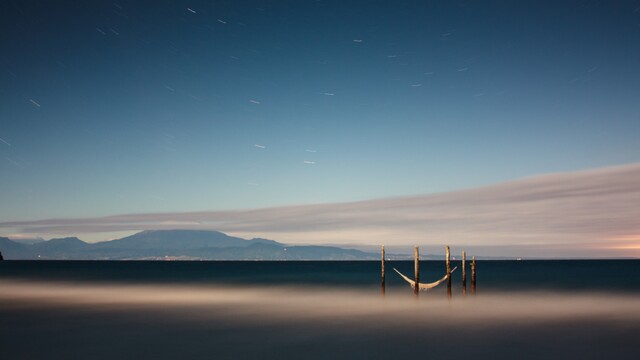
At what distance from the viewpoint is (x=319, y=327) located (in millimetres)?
27578

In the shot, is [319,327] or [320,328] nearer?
[320,328]

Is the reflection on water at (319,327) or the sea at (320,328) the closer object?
the sea at (320,328)

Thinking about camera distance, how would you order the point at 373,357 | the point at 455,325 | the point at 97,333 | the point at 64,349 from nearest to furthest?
the point at 373,357 → the point at 64,349 → the point at 97,333 → the point at 455,325

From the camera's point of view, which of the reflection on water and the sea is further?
the reflection on water

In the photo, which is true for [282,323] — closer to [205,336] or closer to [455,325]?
[205,336]

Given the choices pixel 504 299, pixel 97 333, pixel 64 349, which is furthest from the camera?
pixel 504 299

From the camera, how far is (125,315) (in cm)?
3209

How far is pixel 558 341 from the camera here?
2284 centimetres

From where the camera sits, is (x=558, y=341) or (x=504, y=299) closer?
(x=558, y=341)

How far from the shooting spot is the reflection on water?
2100cm

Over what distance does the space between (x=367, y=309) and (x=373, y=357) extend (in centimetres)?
1612

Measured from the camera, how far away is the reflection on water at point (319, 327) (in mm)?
21000

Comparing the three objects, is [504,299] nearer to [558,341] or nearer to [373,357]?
[558,341]

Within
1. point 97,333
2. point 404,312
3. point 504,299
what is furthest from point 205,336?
point 504,299
